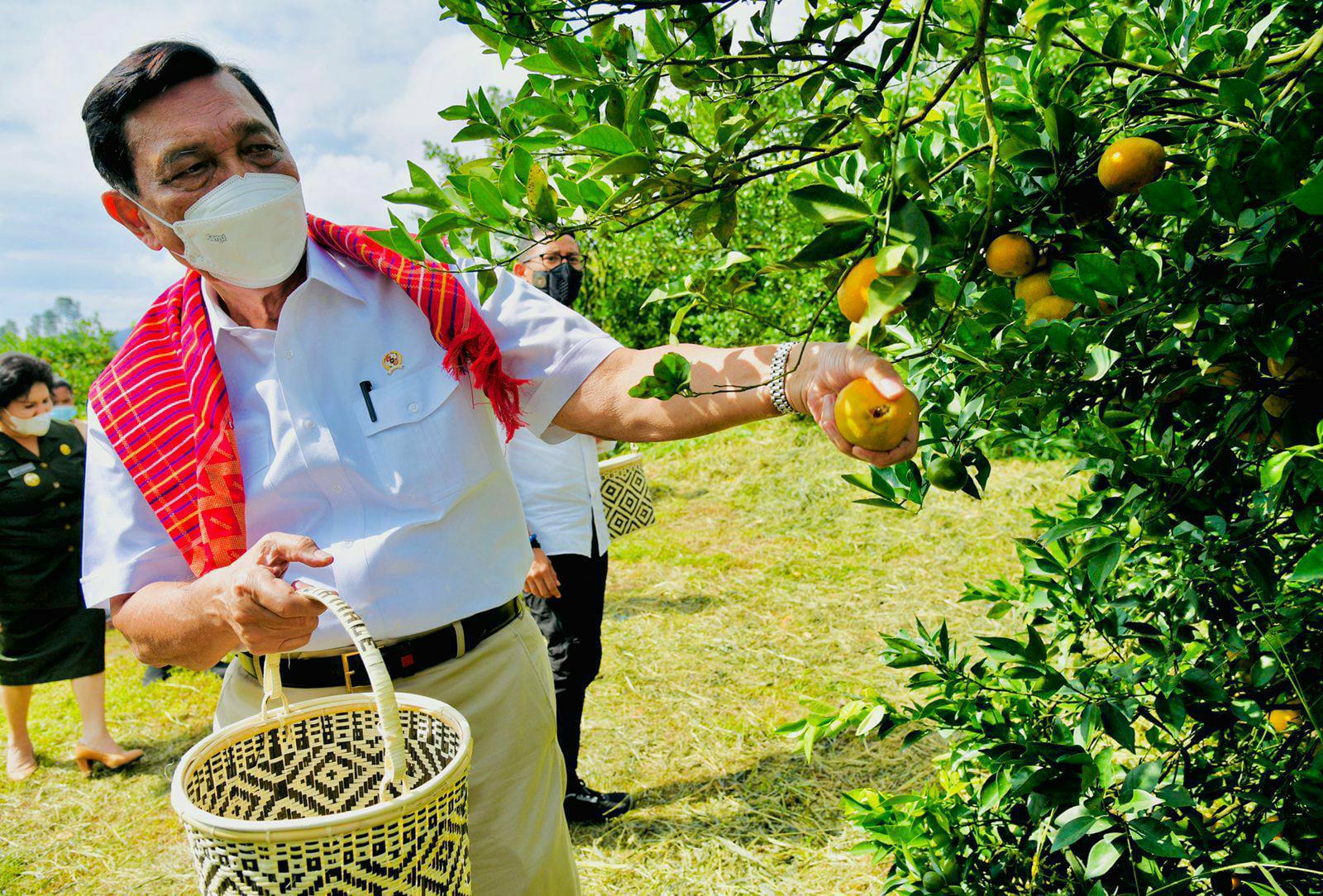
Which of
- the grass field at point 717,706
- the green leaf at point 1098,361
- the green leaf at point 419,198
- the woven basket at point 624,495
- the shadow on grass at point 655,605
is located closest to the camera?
the green leaf at point 1098,361

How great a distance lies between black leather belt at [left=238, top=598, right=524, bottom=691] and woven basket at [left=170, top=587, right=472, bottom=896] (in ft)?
0.24

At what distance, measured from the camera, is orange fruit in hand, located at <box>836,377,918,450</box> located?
3.16 feet

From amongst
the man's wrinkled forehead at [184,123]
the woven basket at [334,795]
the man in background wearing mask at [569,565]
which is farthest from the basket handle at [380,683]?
the man in background wearing mask at [569,565]

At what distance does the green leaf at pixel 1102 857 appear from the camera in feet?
3.98

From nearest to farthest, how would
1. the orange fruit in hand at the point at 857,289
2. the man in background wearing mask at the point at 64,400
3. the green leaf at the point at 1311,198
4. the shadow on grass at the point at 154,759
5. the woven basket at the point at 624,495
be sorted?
the green leaf at the point at 1311,198
the orange fruit in hand at the point at 857,289
the woven basket at the point at 624,495
the shadow on grass at the point at 154,759
the man in background wearing mask at the point at 64,400

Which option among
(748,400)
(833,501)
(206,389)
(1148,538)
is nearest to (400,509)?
(206,389)

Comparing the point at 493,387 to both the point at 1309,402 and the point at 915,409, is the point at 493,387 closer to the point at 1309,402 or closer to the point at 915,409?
the point at 915,409

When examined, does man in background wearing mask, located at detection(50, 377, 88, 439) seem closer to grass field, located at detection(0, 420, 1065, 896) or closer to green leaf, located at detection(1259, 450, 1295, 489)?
grass field, located at detection(0, 420, 1065, 896)

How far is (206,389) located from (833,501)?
211 inches

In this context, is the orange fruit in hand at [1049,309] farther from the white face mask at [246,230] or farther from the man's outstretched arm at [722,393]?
the white face mask at [246,230]

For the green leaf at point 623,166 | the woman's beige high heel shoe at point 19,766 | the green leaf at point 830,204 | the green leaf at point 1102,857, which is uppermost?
the green leaf at point 623,166

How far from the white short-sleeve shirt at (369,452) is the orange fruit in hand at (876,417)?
28.1 inches

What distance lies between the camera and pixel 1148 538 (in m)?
1.25

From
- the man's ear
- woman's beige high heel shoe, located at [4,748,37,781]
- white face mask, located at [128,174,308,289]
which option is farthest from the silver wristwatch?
woman's beige high heel shoe, located at [4,748,37,781]
